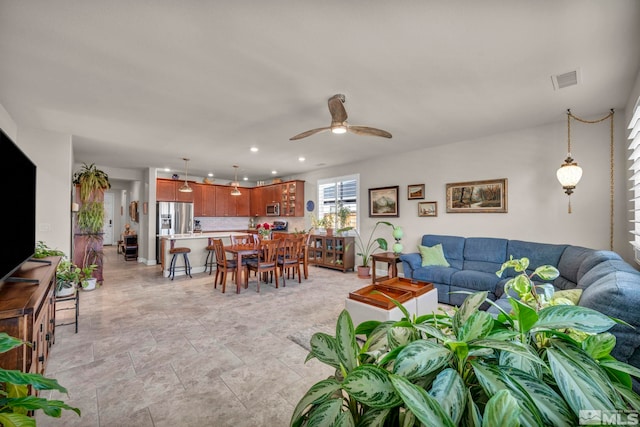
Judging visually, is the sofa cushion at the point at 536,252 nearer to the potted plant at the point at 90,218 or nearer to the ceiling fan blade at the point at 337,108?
the ceiling fan blade at the point at 337,108

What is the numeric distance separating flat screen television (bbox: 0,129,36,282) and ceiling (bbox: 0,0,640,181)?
899 millimetres

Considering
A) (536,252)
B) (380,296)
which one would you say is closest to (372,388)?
(380,296)

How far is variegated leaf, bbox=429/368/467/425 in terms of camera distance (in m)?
0.46

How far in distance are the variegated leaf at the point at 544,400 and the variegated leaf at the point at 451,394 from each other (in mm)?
93

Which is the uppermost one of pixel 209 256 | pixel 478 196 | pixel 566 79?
pixel 566 79

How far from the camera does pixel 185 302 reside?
4.06 m

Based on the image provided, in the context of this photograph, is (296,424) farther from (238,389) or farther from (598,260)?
(598,260)

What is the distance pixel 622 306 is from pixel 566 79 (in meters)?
2.16

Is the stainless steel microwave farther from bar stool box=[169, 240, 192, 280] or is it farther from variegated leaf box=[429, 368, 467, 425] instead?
variegated leaf box=[429, 368, 467, 425]

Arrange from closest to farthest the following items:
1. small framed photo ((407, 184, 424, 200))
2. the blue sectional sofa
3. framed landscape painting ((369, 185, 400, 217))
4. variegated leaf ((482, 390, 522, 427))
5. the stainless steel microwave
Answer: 1. variegated leaf ((482, 390, 522, 427))
2. the blue sectional sofa
3. small framed photo ((407, 184, 424, 200))
4. framed landscape painting ((369, 185, 400, 217))
5. the stainless steel microwave

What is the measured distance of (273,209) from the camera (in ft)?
27.9

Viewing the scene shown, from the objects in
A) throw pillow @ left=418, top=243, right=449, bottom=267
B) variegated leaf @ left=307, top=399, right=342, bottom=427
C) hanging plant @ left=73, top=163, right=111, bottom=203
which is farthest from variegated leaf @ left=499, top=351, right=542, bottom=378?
hanging plant @ left=73, top=163, right=111, bottom=203

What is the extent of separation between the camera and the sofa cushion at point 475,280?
3516 millimetres

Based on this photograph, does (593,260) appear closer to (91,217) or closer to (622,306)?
(622,306)
